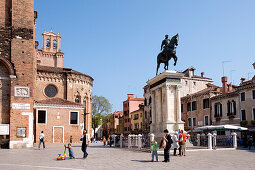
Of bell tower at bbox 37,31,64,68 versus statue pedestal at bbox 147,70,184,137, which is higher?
bell tower at bbox 37,31,64,68

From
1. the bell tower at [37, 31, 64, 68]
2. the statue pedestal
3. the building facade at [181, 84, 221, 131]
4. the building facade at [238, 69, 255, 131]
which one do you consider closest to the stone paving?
the statue pedestal

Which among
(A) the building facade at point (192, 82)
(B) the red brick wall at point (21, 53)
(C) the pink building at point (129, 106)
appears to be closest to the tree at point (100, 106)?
(C) the pink building at point (129, 106)

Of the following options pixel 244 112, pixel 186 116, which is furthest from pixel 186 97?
pixel 244 112

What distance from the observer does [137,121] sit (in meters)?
62.8

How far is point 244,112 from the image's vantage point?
1339 inches

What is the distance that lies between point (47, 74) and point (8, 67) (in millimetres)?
20874

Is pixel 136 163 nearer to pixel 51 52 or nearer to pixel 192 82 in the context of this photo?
pixel 192 82

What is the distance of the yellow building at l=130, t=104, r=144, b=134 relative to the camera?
59453mm

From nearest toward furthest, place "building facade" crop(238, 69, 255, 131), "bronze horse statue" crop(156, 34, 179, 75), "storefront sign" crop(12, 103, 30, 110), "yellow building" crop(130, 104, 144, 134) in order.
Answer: "bronze horse statue" crop(156, 34, 179, 75)
"storefront sign" crop(12, 103, 30, 110)
"building facade" crop(238, 69, 255, 131)
"yellow building" crop(130, 104, 144, 134)

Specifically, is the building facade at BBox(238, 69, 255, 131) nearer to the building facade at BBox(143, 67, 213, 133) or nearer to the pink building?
the building facade at BBox(143, 67, 213, 133)

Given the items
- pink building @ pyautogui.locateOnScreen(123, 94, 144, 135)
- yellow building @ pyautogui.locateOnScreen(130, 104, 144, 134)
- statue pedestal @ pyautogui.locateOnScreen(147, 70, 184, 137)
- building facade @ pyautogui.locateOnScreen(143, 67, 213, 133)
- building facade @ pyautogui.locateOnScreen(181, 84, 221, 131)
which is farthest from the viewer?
pink building @ pyautogui.locateOnScreen(123, 94, 144, 135)

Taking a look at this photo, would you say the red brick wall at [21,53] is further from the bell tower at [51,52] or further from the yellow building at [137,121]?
the yellow building at [137,121]

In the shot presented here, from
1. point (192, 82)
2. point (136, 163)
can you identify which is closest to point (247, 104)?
point (192, 82)

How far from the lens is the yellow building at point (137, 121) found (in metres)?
59.5
